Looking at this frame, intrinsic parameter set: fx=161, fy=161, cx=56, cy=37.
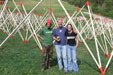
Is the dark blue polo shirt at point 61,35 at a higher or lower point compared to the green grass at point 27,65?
higher

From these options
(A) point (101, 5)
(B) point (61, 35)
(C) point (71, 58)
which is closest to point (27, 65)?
(C) point (71, 58)

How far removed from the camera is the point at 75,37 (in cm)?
708

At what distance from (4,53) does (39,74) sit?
3816mm

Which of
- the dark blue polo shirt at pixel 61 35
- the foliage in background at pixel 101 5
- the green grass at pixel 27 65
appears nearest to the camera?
the dark blue polo shirt at pixel 61 35

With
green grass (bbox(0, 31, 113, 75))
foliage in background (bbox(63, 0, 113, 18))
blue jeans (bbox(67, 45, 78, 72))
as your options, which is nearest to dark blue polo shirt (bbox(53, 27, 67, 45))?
blue jeans (bbox(67, 45, 78, 72))

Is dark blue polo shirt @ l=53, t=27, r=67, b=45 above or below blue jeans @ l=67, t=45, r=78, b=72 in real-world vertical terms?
above

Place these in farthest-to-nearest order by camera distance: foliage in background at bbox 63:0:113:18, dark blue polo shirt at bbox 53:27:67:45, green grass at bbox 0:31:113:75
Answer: foliage in background at bbox 63:0:113:18, green grass at bbox 0:31:113:75, dark blue polo shirt at bbox 53:27:67:45

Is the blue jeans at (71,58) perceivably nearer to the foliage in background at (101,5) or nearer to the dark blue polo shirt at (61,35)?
the dark blue polo shirt at (61,35)

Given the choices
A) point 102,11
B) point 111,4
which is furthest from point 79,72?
point 111,4

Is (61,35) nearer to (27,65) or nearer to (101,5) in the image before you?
(27,65)

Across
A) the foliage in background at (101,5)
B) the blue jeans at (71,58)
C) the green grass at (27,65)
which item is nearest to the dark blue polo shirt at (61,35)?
the blue jeans at (71,58)

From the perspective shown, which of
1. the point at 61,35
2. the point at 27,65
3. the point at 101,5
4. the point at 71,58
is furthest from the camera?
the point at 101,5

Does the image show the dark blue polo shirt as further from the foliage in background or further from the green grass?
the foliage in background

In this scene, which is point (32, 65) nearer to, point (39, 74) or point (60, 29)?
point (39, 74)
